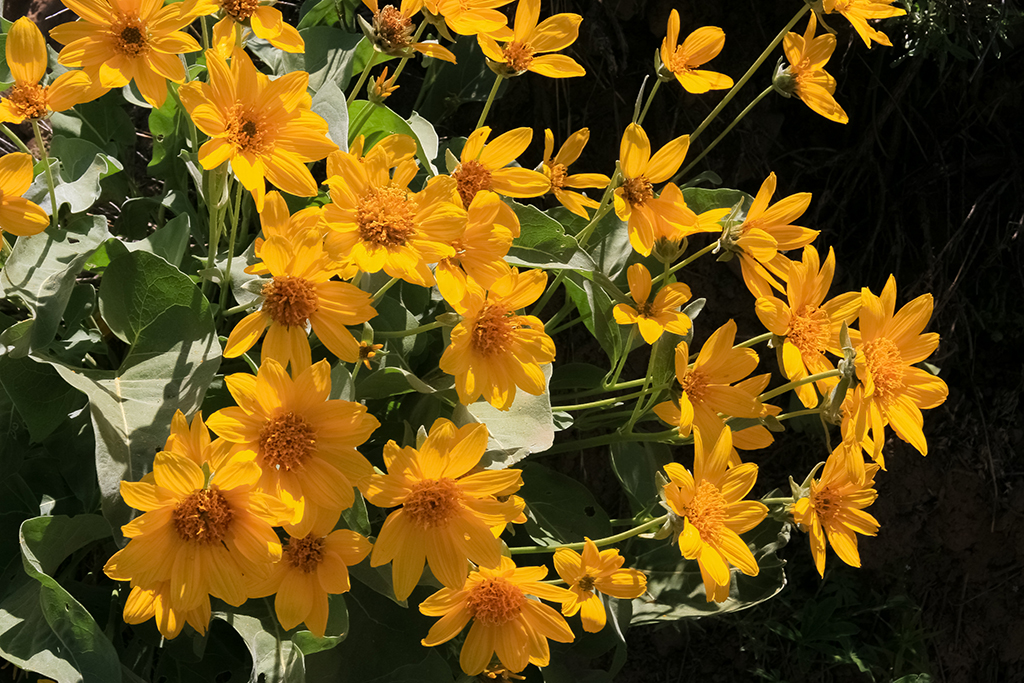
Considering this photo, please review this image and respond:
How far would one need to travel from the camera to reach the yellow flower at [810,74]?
3.46 ft

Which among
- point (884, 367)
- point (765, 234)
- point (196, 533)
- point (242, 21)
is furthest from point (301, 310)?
point (884, 367)

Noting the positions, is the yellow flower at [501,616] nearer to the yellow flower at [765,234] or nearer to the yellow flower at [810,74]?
the yellow flower at [765,234]

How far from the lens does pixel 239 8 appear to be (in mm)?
841

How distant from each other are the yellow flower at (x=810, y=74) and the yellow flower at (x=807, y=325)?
214 mm

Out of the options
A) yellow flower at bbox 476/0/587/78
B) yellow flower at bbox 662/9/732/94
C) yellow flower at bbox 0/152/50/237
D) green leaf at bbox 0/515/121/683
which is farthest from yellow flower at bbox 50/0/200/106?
yellow flower at bbox 662/9/732/94

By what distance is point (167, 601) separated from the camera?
2.49 ft

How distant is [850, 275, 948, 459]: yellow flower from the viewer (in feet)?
3.21

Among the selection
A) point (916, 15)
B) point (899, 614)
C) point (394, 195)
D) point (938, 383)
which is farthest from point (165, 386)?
point (899, 614)

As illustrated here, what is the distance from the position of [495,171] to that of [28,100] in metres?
0.52

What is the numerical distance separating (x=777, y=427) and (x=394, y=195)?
1.80 feet

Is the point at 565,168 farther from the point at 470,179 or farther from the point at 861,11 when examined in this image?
the point at 861,11

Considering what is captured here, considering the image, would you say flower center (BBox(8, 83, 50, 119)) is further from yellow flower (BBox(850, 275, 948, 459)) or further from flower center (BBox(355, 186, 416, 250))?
yellow flower (BBox(850, 275, 948, 459))

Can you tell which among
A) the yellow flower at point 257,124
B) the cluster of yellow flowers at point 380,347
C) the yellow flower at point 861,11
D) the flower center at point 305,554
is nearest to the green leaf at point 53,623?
the cluster of yellow flowers at point 380,347

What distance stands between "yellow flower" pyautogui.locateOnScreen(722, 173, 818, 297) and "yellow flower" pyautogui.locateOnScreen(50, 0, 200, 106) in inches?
25.2
